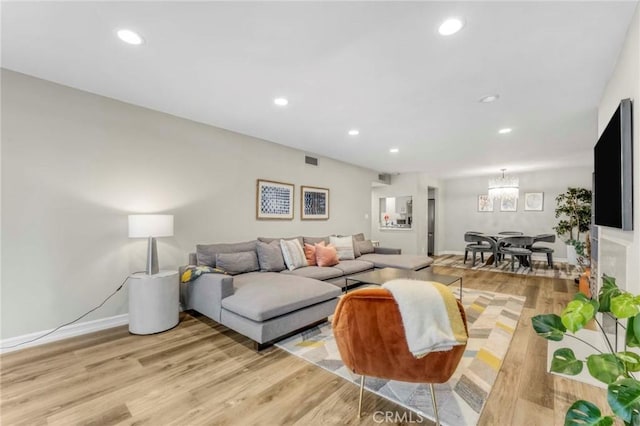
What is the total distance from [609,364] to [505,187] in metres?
6.49

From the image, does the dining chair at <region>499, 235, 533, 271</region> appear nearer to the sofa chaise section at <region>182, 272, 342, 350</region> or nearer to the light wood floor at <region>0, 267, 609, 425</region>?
the light wood floor at <region>0, 267, 609, 425</region>

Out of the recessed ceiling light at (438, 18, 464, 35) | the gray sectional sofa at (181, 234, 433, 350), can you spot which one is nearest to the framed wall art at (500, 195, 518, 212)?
the gray sectional sofa at (181, 234, 433, 350)

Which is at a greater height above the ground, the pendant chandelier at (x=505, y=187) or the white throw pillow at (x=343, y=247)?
the pendant chandelier at (x=505, y=187)

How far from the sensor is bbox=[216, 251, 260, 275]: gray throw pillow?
344 centimetres

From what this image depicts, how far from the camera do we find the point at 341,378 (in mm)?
2053

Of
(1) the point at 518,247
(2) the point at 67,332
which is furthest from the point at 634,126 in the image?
(1) the point at 518,247

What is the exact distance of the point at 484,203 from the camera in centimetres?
827

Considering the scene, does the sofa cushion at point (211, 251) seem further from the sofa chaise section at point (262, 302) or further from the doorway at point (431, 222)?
the doorway at point (431, 222)

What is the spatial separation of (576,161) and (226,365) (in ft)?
25.8

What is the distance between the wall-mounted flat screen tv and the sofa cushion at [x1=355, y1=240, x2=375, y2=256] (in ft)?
11.7

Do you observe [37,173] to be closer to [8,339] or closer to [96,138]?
[96,138]

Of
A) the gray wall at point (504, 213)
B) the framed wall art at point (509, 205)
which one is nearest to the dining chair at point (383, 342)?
the framed wall art at point (509, 205)

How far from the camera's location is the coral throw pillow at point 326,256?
13.8ft

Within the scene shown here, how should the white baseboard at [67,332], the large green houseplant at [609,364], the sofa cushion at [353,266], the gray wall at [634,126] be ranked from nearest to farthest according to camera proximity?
the large green houseplant at [609,364] < the gray wall at [634,126] < the white baseboard at [67,332] < the sofa cushion at [353,266]
